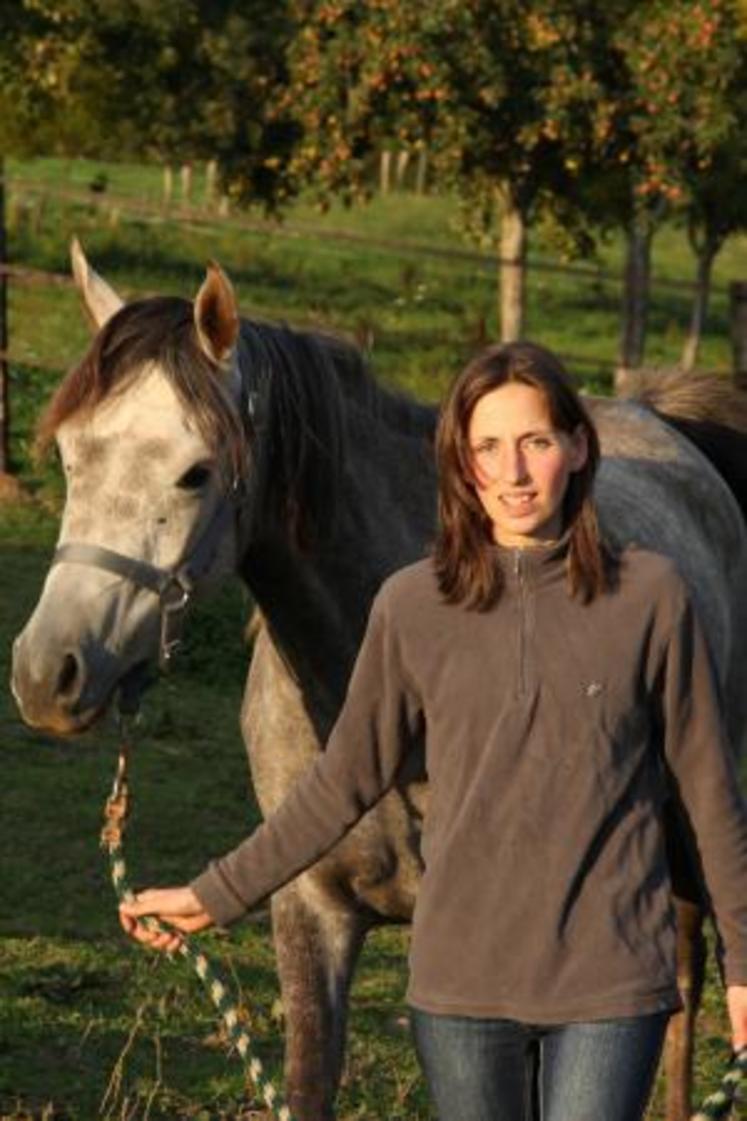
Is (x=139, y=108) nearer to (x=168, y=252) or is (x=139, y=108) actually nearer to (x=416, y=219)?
(x=168, y=252)

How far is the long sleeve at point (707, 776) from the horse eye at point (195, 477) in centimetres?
129

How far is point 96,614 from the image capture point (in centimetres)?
482

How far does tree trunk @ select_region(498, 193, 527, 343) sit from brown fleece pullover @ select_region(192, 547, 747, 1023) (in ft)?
46.3

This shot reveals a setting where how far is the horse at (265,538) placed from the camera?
4.86 m

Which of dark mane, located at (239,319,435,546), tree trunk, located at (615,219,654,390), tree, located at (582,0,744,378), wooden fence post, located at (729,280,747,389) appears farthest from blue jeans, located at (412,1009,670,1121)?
tree trunk, located at (615,219,654,390)

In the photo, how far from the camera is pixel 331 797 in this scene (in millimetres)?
4223

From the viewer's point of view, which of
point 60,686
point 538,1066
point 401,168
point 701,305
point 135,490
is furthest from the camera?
point 401,168

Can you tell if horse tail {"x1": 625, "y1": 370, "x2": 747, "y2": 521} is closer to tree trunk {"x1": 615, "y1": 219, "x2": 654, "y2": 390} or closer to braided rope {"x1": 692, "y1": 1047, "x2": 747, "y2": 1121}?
braided rope {"x1": 692, "y1": 1047, "x2": 747, "y2": 1121}

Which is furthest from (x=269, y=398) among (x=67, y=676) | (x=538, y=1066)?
(x=538, y=1066)

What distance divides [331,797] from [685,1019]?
3.18 m

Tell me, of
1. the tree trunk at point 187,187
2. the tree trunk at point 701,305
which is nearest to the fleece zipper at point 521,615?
the tree trunk at point 701,305

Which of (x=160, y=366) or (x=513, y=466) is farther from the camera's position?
(x=160, y=366)

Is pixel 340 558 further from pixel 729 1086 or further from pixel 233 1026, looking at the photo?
pixel 729 1086

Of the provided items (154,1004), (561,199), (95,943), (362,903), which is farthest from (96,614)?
(561,199)
